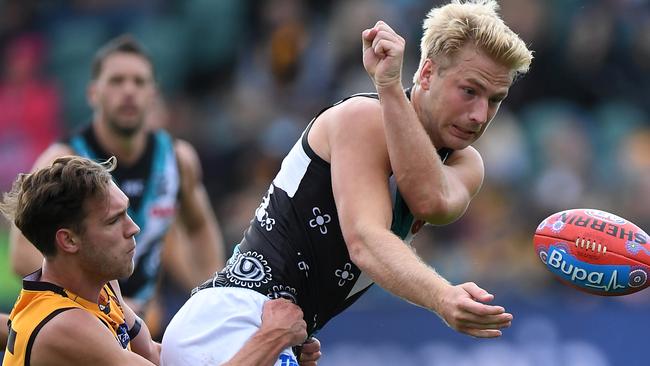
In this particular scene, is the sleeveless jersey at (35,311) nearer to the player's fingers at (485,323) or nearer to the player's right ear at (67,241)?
the player's right ear at (67,241)

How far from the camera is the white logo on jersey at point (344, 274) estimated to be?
5137 mm

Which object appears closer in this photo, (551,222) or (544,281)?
(551,222)

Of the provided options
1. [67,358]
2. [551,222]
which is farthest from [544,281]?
[67,358]

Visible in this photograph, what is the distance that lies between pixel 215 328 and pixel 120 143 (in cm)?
370

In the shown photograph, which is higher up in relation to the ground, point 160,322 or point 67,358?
point 67,358

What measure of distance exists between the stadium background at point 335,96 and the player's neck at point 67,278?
17.8 ft

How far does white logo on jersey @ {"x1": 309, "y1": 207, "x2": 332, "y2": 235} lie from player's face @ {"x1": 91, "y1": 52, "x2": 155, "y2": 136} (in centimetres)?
363

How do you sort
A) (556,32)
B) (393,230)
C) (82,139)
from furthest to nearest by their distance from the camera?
(556,32) → (82,139) → (393,230)

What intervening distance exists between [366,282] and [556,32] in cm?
763

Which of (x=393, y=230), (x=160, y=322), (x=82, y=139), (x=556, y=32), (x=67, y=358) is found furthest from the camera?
(x=556, y=32)

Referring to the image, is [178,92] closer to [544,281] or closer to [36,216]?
[544,281]

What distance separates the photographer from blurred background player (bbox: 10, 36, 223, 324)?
8.42m

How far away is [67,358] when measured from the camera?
4766 millimetres

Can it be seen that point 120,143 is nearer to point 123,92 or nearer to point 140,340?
point 123,92
